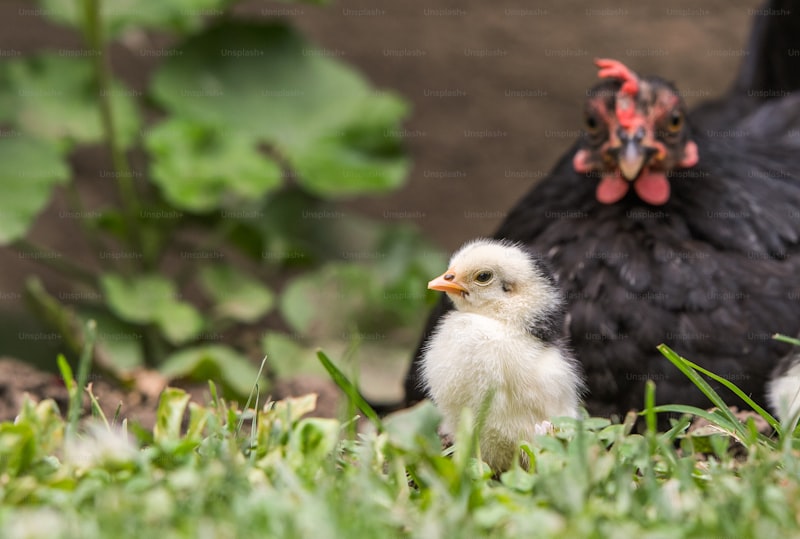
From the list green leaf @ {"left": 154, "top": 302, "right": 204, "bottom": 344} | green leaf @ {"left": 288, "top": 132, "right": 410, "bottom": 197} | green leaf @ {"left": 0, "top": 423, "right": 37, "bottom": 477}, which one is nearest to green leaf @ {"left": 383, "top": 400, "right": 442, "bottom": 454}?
green leaf @ {"left": 0, "top": 423, "right": 37, "bottom": 477}

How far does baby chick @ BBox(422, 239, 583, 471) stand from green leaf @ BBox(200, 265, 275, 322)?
249 cm

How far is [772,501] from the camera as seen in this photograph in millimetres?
1626

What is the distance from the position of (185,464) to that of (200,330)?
2.78 m

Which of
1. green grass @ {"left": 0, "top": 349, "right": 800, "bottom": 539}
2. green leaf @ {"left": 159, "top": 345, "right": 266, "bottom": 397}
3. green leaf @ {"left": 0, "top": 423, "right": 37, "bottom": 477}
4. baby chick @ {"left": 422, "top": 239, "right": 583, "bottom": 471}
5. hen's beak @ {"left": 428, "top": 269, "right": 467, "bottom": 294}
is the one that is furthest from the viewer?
green leaf @ {"left": 159, "top": 345, "right": 266, "bottom": 397}

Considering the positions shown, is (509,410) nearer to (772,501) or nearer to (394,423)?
(394,423)

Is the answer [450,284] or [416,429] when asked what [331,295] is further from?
[416,429]

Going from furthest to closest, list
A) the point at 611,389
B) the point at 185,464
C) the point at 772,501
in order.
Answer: the point at 611,389, the point at 185,464, the point at 772,501

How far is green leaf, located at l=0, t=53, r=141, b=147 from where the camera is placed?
4711 millimetres

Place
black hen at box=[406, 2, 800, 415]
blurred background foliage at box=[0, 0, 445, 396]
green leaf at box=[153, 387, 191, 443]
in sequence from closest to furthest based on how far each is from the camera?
green leaf at box=[153, 387, 191, 443] < black hen at box=[406, 2, 800, 415] < blurred background foliage at box=[0, 0, 445, 396]

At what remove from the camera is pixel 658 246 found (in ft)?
9.50

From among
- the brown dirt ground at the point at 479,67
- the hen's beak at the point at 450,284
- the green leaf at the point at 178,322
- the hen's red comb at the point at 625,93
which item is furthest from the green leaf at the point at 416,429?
the brown dirt ground at the point at 479,67

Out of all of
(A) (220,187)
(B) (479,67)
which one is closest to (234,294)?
(A) (220,187)

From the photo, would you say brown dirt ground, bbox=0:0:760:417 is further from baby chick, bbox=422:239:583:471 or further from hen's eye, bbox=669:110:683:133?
baby chick, bbox=422:239:583:471

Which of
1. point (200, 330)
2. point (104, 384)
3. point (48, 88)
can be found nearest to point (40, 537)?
point (104, 384)
